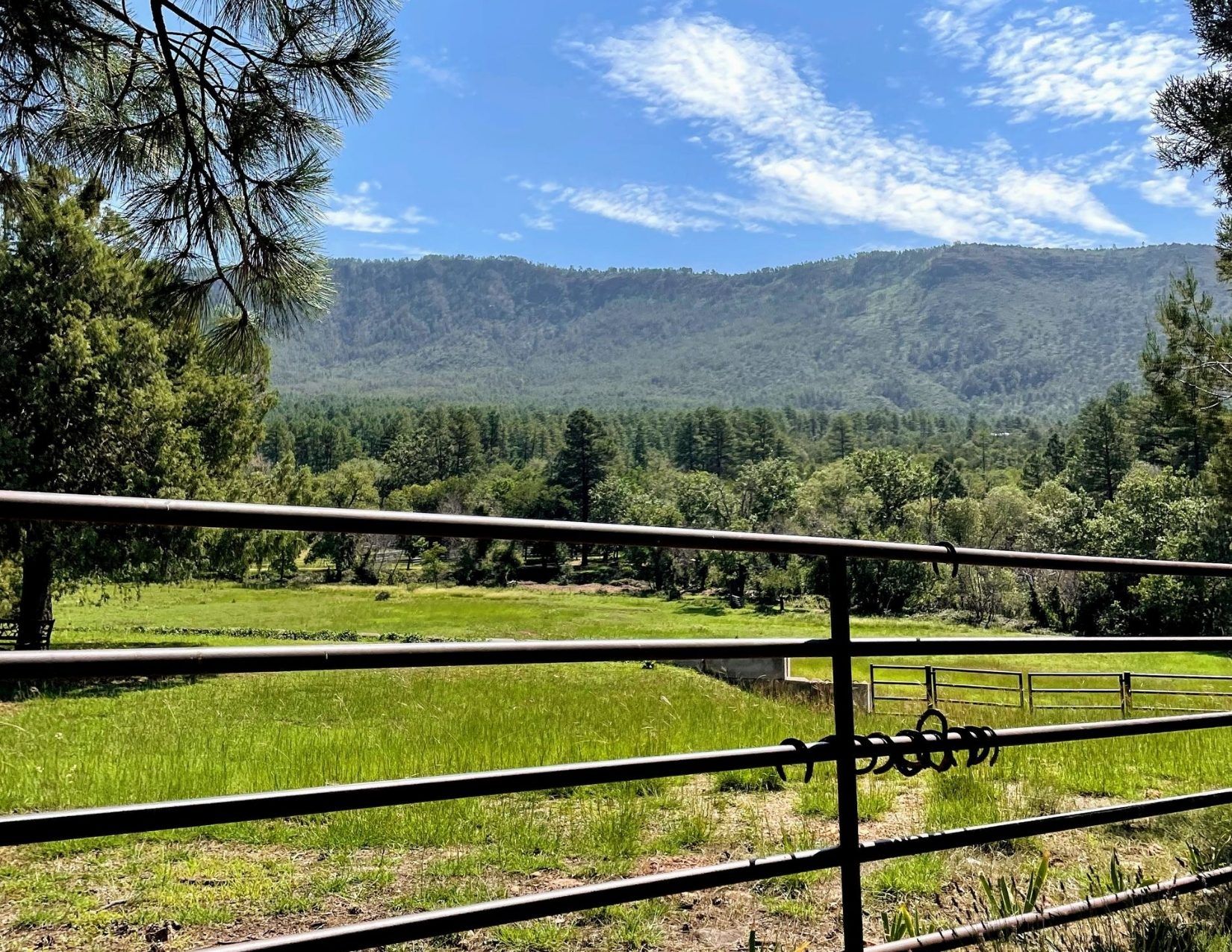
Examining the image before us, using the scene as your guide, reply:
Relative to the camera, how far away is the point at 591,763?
4.75 ft

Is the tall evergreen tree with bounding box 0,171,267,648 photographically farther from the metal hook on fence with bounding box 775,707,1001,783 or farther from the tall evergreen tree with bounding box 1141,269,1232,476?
the metal hook on fence with bounding box 775,707,1001,783

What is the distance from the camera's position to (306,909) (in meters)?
2.36

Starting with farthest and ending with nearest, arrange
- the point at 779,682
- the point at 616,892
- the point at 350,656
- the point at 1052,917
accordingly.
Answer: the point at 779,682 → the point at 1052,917 → the point at 616,892 → the point at 350,656

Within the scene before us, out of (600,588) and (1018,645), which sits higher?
(1018,645)

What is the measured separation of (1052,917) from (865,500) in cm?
6078

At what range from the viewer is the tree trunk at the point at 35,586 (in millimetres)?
14281

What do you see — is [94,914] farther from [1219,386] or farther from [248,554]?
[248,554]

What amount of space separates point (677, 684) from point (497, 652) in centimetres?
1187

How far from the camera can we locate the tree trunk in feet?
46.9

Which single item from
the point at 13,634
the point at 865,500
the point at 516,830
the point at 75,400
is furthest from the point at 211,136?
the point at 865,500

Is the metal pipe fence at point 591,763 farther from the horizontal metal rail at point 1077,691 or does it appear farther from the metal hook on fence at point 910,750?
the horizontal metal rail at point 1077,691

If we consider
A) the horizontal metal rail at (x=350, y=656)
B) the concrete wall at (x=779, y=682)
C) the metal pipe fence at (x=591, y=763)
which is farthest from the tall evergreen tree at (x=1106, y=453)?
the horizontal metal rail at (x=350, y=656)

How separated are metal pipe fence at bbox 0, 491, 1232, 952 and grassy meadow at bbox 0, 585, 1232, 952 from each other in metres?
0.54

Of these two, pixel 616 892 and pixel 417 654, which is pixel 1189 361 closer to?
pixel 616 892
